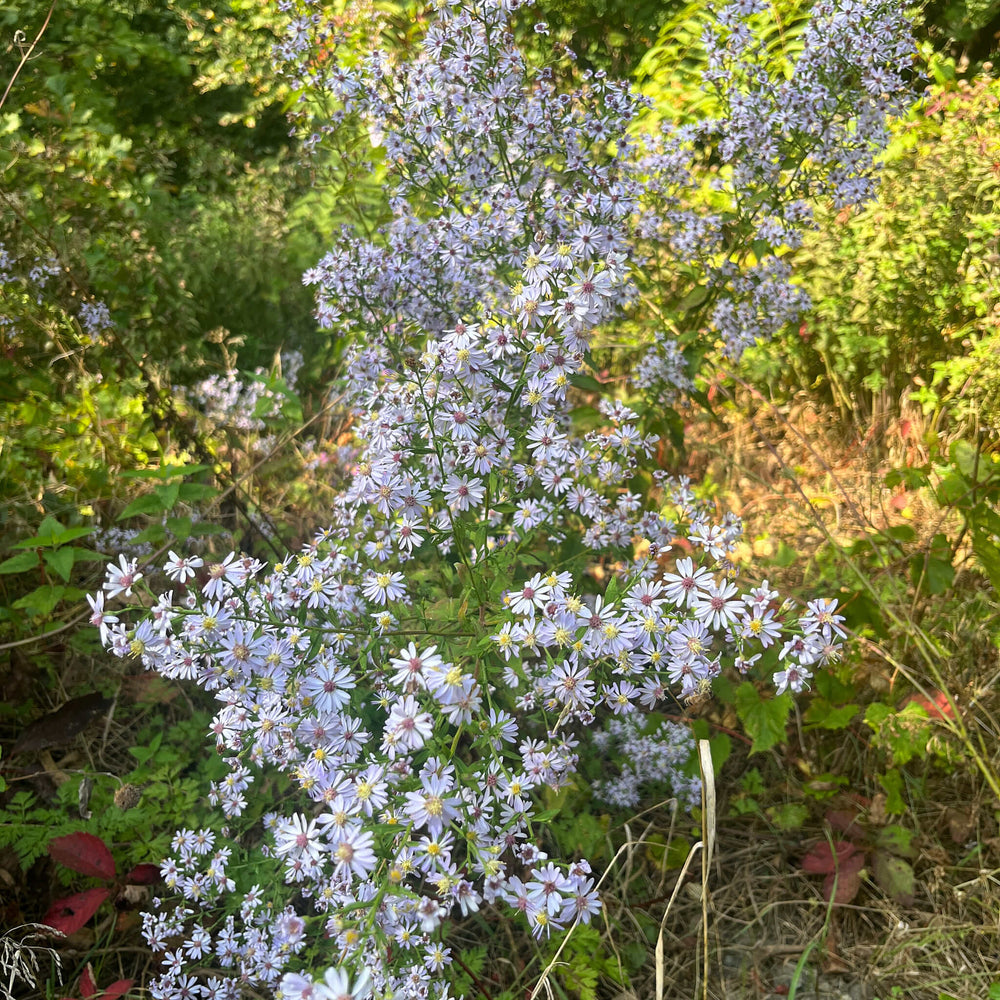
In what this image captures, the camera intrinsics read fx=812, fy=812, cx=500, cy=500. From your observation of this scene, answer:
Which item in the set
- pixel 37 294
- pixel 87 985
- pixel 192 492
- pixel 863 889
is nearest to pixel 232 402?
pixel 37 294

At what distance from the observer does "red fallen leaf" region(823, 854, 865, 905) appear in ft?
6.66

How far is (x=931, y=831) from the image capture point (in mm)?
2195

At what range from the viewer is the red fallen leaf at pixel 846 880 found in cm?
203

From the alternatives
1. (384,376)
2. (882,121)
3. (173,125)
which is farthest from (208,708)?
(173,125)

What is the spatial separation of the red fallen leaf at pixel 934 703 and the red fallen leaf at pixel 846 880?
418 mm

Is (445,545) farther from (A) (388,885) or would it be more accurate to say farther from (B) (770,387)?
(B) (770,387)

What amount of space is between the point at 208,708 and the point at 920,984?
2.07 meters

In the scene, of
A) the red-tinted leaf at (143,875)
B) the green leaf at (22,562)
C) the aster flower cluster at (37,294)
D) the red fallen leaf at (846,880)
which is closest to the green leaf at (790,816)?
the red fallen leaf at (846,880)

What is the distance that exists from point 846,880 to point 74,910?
188 centimetres

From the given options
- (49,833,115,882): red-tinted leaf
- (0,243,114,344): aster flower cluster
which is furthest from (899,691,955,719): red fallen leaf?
(0,243,114,344): aster flower cluster

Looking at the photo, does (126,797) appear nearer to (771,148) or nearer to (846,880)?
(846,880)

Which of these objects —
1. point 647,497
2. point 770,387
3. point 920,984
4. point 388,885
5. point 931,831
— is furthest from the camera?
point 770,387

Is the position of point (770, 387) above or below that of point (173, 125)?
below

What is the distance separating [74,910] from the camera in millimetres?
1899
